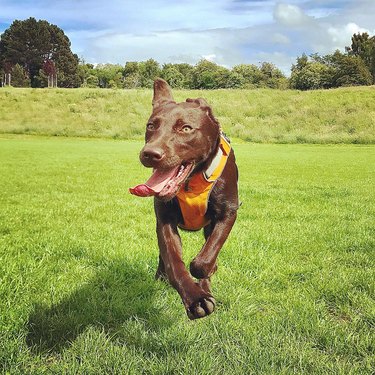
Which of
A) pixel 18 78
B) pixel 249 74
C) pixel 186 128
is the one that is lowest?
pixel 186 128

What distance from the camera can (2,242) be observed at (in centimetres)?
657

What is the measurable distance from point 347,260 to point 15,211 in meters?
6.70

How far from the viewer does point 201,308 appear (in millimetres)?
2686

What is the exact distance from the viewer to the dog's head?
2715 mm

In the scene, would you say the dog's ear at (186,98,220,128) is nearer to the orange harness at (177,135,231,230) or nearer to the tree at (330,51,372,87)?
the orange harness at (177,135,231,230)

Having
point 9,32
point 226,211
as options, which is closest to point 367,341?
point 226,211

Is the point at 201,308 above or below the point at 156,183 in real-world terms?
below

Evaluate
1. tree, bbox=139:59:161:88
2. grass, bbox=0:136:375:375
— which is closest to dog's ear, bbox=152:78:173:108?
grass, bbox=0:136:375:375

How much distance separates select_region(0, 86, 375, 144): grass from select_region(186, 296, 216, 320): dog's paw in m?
42.7

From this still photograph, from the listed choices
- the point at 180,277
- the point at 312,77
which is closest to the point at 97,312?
the point at 180,277

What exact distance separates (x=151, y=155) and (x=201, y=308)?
942 millimetres

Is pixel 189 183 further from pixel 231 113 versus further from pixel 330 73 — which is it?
pixel 330 73

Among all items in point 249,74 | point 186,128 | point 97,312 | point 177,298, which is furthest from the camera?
point 249,74

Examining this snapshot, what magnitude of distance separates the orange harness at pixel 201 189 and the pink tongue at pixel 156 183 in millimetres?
373
